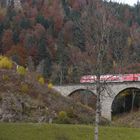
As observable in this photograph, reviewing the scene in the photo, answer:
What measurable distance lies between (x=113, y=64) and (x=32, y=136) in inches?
216

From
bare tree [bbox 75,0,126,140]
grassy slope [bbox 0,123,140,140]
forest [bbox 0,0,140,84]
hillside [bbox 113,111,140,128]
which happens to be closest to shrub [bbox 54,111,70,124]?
forest [bbox 0,0,140,84]

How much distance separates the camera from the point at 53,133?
22.7 metres

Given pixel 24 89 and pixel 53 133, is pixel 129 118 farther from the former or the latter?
pixel 53 133

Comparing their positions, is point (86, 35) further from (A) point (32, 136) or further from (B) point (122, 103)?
(B) point (122, 103)

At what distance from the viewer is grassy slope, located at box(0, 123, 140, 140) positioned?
71.1ft

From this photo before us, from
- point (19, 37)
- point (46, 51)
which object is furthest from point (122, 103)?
point (19, 37)

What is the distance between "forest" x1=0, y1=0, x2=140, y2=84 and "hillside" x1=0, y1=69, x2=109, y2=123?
320 centimetres

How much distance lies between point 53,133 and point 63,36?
81.7 metres

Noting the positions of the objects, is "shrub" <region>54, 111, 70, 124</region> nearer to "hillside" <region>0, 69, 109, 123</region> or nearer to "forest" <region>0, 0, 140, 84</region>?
"hillside" <region>0, 69, 109, 123</region>

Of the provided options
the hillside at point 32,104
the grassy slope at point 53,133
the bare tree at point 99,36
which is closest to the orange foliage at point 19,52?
the hillside at point 32,104

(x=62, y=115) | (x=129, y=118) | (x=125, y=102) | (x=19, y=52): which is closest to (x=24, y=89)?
(x=62, y=115)

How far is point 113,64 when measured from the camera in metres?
20.5

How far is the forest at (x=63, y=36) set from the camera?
66.0ft

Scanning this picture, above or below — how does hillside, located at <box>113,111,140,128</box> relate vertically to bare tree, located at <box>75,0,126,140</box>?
below
